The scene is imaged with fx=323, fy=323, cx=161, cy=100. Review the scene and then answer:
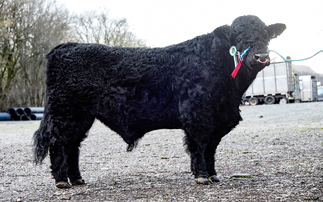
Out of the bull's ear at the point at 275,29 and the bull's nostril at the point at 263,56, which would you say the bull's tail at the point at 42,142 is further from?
the bull's ear at the point at 275,29

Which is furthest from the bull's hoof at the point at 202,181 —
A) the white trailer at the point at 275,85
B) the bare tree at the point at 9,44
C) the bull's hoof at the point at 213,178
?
the white trailer at the point at 275,85

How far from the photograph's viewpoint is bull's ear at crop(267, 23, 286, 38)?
12.4 feet

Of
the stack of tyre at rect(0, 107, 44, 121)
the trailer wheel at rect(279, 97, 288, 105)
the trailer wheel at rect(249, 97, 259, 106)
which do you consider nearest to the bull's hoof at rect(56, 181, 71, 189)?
the stack of tyre at rect(0, 107, 44, 121)

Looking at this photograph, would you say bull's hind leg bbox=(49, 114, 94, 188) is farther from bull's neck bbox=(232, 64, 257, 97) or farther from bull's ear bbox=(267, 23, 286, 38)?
bull's ear bbox=(267, 23, 286, 38)

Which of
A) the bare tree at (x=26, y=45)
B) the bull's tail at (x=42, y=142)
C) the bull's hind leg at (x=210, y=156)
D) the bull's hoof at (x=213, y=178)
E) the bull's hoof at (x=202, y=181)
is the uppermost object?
the bare tree at (x=26, y=45)

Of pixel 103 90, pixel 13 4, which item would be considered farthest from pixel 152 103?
pixel 13 4

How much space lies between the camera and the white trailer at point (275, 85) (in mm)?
28172

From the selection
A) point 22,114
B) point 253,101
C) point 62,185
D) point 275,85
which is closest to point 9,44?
point 22,114

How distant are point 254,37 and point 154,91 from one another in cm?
130

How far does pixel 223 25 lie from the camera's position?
13.0 ft

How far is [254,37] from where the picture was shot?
3.65 m

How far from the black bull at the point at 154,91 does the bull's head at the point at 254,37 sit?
11mm

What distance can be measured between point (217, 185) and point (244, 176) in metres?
0.63

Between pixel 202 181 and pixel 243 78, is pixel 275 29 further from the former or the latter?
pixel 202 181
